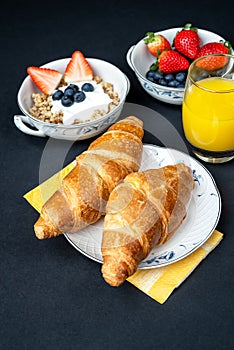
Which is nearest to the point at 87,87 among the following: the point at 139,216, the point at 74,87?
the point at 74,87

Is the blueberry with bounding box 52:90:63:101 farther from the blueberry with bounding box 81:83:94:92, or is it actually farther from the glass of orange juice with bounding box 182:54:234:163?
the glass of orange juice with bounding box 182:54:234:163

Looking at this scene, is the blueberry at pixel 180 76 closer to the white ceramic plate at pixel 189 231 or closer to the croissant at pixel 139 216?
the white ceramic plate at pixel 189 231

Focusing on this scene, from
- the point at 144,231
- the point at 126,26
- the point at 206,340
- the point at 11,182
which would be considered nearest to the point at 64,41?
the point at 126,26

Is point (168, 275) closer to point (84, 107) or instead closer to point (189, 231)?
point (189, 231)

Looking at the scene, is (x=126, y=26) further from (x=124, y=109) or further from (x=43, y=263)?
(x=43, y=263)

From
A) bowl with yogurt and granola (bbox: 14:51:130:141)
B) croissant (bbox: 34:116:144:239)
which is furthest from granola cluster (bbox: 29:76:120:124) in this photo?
croissant (bbox: 34:116:144:239)

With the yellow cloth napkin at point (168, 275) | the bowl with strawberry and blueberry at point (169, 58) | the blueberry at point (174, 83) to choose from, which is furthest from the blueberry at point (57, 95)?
the yellow cloth napkin at point (168, 275)
